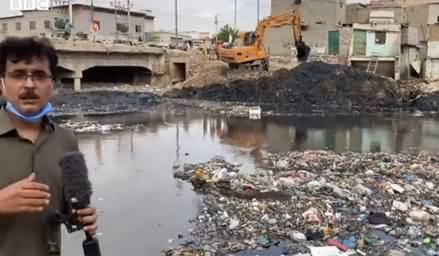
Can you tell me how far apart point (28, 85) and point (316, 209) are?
5.52 m

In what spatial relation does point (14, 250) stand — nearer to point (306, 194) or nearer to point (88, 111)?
point (306, 194)

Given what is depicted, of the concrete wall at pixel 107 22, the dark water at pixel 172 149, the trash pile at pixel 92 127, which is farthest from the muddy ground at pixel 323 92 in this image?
the concrete wall at pixel 107 22

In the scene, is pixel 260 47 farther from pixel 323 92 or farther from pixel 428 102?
pixel 428 102

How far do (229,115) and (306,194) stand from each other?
13.4 m

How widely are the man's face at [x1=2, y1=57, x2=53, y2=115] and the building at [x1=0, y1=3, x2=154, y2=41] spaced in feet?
144

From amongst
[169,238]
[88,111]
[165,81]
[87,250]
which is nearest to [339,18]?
[165,81]

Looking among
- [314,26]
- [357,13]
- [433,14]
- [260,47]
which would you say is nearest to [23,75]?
[260,47]

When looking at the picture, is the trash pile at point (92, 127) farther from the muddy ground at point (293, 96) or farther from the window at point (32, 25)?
the window at point (32, 25)

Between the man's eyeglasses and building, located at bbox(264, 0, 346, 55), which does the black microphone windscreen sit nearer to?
the man's eyeglasses

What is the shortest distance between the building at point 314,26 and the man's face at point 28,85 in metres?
32.5

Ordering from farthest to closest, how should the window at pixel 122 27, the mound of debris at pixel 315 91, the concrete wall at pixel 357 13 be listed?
the window at pixel 122 27 < the concrete wall at pixel 357 13 < the mound of debris at pixel 315 91

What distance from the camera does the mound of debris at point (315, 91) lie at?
25562 millimetres

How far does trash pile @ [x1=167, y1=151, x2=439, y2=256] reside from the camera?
18.9 ft

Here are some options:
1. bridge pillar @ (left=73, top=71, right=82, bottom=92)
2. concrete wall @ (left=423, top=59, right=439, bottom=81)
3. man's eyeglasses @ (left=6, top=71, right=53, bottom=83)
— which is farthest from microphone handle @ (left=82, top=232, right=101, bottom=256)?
concrete wall @ (left=423, top=59, right=439, bottom=81)
